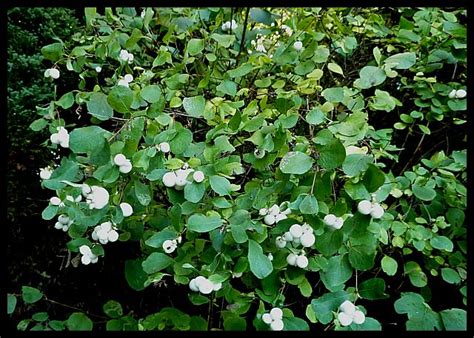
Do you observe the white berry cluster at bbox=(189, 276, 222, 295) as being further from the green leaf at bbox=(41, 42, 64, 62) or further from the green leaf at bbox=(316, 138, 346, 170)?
the green leaf at bbox=(41, 42, 64, 62)

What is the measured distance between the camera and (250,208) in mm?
934

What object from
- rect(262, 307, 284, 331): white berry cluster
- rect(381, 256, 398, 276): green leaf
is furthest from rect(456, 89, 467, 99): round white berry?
rect(262, 307, 284, 331): white berry cluster

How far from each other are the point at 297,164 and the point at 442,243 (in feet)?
1.76

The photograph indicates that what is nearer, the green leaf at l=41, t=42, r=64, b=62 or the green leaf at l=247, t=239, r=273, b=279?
the green leaf at l=247, t=239, r=273, b=279

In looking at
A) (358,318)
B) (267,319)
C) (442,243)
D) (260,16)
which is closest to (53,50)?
(260,16)

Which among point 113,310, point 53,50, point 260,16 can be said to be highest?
point 260,16

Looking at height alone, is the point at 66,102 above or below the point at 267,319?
above

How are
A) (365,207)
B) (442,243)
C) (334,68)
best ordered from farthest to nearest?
1. (334,68)
2. (442,243)
3. (365,207)

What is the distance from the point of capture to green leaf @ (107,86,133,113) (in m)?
0.90

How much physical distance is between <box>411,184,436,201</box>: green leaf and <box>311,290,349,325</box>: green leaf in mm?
402

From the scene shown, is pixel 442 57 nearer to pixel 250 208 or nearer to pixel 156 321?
pixel 250 208

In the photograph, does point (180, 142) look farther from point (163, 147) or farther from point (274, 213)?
point (274, 213)

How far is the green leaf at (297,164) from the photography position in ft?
2.75

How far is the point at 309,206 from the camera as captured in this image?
81 cm
